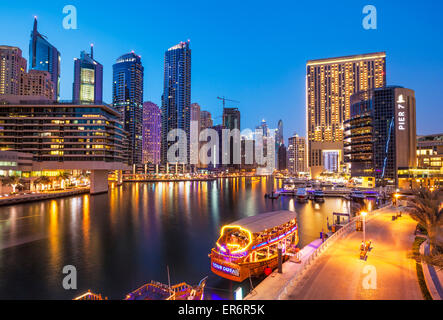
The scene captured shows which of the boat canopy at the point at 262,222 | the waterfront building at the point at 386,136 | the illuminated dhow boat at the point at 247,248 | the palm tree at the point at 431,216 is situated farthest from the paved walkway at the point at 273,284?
the waterfront building at the point at 386,136

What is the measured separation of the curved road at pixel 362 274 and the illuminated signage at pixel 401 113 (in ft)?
289

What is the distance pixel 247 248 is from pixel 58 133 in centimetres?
8561

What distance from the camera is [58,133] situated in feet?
255

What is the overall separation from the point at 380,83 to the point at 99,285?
232956mm

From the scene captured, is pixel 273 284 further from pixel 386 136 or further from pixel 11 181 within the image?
pixel 386 136

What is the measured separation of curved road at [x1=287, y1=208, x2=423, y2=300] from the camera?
11719mm

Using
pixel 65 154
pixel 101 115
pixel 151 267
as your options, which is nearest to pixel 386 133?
pixel 151 267

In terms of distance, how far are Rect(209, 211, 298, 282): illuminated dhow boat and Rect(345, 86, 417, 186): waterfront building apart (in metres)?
92.1

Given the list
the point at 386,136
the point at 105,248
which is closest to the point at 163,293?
the point at 105,248

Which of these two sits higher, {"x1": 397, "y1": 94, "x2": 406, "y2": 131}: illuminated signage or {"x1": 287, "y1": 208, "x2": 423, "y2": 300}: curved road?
{"x1": 397, "y1": 94, "x2": 406, "y2": 131}: illuminated signage

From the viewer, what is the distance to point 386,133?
91625 mm

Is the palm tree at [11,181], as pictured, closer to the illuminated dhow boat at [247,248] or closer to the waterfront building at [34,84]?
the illuminated dhow boat at [247,248]

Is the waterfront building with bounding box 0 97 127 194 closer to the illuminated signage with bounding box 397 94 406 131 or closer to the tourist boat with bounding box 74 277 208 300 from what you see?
the tourist boat with bounding box 74 277 208 300

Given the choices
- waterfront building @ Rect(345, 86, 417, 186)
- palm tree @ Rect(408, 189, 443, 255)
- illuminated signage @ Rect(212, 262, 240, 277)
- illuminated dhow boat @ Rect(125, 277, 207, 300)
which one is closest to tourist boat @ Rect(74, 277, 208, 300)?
illuminated dhow boat @ Rect(125, 277, 207, 300)
